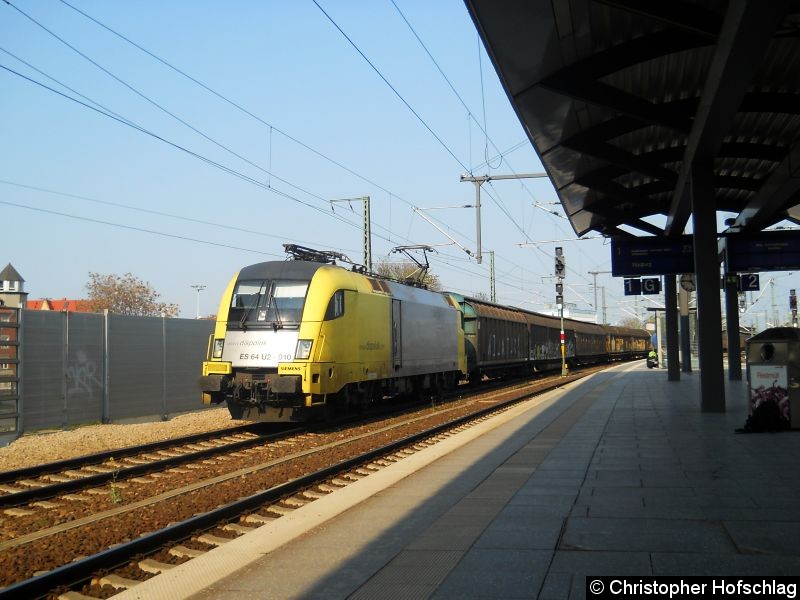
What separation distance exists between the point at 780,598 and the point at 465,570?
1805 mm

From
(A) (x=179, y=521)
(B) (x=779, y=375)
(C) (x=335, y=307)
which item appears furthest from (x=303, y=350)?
(B) (x=779, y=375)

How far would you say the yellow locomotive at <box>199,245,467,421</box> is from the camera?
13.0 m

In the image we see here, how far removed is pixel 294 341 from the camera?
13195mm

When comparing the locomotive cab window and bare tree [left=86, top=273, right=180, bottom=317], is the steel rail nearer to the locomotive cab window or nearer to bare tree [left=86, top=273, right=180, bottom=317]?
the locomotive cab window

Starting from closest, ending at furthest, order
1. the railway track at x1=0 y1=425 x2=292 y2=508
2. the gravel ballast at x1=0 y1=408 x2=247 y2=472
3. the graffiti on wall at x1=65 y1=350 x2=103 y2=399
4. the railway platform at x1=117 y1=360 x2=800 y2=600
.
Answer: the railway platform at x1=117 y1=360 x2=800 y2=600 → the railway track at x1=0 y1=425 x2=292 y2=508 → the gravel ballast at x1=0 y1=408 x2=247 y2=472 → the graffiti on wall at x1=65 y1=350 x2=103 y2=399

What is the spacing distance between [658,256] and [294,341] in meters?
10.3

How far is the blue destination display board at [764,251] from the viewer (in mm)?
16969

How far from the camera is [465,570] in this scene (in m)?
4.64

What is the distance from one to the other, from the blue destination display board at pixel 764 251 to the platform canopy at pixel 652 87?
632mm

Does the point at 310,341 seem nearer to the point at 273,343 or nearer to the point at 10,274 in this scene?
the point at 273,343

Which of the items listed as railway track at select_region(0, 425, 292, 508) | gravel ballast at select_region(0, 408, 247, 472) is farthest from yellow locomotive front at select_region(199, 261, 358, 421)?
gravel ballast at select_region(0, 408, 247, 472)

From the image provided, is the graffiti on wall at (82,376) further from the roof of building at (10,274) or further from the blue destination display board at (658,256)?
the roof of building at (10,274)

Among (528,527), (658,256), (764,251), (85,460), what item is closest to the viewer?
(528,527)

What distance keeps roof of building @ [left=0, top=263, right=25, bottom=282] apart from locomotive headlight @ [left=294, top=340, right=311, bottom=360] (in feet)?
125
